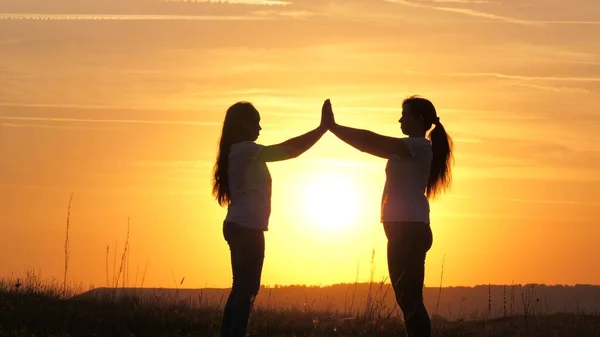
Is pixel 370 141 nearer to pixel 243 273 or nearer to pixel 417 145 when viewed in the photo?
pixel 417 145

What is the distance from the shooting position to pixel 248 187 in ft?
29.4

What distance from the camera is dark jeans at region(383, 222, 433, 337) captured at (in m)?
9.04

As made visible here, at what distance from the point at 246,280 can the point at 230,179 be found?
0.89 metres

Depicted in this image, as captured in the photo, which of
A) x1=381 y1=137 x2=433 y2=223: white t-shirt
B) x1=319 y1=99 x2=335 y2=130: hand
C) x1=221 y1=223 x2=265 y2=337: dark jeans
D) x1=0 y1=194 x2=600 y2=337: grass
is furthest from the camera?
x1=0 y1=194 x2=600 y2=337: grass

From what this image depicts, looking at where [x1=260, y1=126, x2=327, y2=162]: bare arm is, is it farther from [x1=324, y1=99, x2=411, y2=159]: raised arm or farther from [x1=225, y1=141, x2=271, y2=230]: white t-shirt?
[x1=324, y1=99, x2=411, y2=159]: raised arm

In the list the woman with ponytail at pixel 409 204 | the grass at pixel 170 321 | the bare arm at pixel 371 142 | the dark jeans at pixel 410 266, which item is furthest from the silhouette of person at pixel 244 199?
the grass at pixel 170 321

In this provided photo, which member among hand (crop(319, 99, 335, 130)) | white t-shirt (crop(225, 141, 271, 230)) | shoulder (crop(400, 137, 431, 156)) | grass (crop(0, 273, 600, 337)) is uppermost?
hand (crop(319, 99, 335, 130))

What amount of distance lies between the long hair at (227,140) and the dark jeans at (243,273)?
46cm

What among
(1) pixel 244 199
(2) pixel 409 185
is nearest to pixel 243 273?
(1) pixel 244 199

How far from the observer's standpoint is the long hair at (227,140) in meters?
9.12

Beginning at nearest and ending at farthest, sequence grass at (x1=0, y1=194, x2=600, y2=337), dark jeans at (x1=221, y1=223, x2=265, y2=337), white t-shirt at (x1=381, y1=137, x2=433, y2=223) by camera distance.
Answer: dark jeans at (x1=221, y1=223, x2=265, y2=337) < white t-shirt at (x1=381, y1=137, x2=433, y2=223) < grass at (x1=0, y1=194, x2=600, y2=337)

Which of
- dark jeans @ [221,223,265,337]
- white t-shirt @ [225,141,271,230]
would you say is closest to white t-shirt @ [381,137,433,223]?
white t-shirt @ [225,141,271,230]

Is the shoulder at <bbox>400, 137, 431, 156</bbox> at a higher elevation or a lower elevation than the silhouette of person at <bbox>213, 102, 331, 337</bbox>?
higher

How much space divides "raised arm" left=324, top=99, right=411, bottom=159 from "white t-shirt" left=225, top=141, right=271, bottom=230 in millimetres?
953
